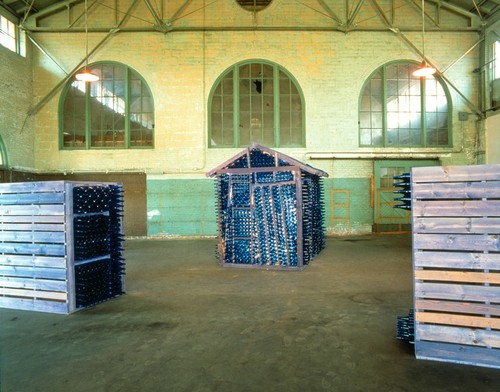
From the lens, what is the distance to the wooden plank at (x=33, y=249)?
5.40 metres

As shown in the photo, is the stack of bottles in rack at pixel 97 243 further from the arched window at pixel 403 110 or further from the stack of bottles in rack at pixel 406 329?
the arched window at pixel 403 110

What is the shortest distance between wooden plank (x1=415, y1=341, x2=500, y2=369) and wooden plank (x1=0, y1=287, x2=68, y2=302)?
16.1 feet

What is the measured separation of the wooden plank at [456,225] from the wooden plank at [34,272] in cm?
496

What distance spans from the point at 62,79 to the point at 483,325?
16405 mm

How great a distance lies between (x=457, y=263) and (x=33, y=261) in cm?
582

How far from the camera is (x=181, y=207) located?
48.6 feet

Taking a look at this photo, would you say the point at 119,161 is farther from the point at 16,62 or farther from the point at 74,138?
the point at 16,62

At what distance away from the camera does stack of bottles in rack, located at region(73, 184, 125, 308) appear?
562cm

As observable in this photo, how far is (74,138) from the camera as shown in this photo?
15.1 m

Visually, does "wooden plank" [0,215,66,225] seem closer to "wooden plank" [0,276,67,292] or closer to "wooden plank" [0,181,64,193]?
"wooden plank" [0,181,64,193]

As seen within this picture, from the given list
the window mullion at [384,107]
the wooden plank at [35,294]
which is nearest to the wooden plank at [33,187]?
the wooden plank at [35,294]

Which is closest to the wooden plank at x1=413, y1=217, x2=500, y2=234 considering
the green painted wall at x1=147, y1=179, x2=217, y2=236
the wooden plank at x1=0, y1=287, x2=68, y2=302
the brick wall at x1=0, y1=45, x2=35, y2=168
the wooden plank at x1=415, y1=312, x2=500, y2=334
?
the wooden plank at x1=415, y1=312, x2=500, y2=334

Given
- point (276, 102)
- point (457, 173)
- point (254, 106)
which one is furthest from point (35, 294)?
point (276, 102)

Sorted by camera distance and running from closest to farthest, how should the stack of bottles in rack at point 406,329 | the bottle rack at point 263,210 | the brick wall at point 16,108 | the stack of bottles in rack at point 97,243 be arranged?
1. the stack of bottles in rack at point 406,329
2. the stack of bottles in rack at point 97,243
3. the bottle rack at point 263,210
4. the brick wall at point 16,108
